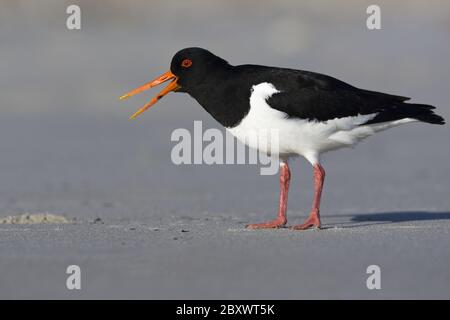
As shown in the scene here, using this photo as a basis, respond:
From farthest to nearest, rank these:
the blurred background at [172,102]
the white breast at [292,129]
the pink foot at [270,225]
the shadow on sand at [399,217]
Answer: the blurred background at [172,102], the shadow on sand at [399,217], the pink foot at [270,225], the white breast at [292,129]

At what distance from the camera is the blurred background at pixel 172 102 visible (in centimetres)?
1226

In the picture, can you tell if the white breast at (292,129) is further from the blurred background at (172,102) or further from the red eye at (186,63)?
the blurred background at (172,102)

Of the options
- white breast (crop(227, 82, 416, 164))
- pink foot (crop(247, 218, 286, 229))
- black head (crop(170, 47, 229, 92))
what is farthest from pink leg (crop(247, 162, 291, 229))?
black head (crop(170, 47, 229, 92))

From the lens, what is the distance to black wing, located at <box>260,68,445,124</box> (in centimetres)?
880

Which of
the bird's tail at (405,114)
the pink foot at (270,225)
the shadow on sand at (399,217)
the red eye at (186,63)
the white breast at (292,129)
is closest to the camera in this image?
the white breast at (292,129)

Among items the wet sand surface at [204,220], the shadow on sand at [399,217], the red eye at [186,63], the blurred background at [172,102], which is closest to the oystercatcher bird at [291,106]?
the red eye at [186,63]

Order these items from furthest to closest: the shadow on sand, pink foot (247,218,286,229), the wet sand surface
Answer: the shadow on sand, pink foot (247,218,286,229), the wet sand surface

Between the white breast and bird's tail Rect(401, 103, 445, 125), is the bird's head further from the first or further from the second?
bird's tail Rect(401, 103, 445, 125)

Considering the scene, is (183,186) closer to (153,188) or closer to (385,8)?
(153,188)

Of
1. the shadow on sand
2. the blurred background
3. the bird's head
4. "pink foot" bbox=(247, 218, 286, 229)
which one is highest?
the blurred background

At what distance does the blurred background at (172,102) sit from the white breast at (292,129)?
156 centimetres

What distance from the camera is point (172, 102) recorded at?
20.3m
